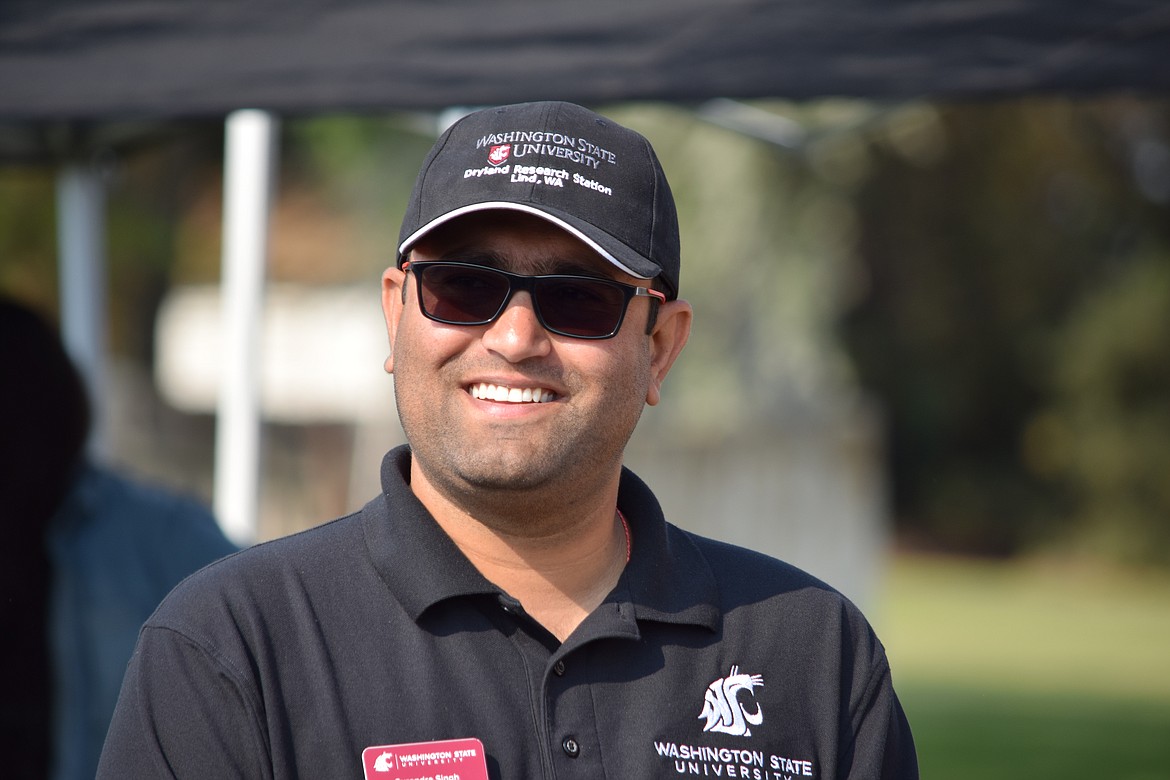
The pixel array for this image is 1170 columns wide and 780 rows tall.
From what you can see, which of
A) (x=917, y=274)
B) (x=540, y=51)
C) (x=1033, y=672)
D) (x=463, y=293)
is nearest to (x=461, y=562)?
(x=463, y=293)

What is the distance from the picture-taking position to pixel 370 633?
1.77 meters

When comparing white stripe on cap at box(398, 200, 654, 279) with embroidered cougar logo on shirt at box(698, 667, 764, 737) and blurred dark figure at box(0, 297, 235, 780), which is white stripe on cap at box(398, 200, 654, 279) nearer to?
embroidered cougar logo on shirt at box(698, 667, 764, 737)

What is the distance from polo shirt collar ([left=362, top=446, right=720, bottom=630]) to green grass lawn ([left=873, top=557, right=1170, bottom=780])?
584 centimetres

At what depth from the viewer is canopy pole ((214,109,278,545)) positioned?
166 inches

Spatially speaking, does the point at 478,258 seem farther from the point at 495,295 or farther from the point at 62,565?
the point at 62,565

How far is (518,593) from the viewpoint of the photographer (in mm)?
1914

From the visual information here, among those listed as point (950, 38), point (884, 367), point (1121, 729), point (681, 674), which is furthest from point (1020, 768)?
point (884, 367)

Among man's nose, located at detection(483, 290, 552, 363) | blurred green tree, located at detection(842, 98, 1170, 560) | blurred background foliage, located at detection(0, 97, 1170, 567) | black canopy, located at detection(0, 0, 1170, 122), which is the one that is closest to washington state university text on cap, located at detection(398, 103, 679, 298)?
man's nose, located at detection(483, 290, 552, 363)

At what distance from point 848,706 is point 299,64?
5.65 feet

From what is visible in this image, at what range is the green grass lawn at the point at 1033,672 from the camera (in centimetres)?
805

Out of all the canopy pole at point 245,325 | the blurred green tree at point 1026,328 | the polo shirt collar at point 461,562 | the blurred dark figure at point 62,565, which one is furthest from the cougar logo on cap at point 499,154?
the blurred green tree at point 1026,328

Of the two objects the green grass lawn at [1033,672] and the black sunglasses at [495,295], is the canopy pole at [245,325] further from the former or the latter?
the green grass lawn at [1033,672]

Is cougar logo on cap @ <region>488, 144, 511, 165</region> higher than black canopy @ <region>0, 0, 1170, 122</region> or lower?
lower

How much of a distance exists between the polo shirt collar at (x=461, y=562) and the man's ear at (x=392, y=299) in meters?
0.16
